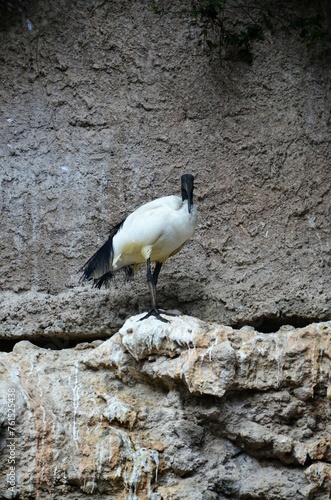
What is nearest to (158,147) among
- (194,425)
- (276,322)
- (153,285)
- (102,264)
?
(102,264)

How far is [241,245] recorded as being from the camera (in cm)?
460

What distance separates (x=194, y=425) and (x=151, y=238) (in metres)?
0.93

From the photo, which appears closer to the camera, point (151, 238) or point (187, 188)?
point (151, 238)

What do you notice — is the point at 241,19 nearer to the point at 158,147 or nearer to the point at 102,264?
the point at 158,147

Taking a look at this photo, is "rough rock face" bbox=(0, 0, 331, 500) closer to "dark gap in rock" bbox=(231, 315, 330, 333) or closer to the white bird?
"dark gap in rock" bbox=(231, 315, 330, 333)

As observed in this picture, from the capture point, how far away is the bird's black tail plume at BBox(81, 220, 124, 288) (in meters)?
4.32

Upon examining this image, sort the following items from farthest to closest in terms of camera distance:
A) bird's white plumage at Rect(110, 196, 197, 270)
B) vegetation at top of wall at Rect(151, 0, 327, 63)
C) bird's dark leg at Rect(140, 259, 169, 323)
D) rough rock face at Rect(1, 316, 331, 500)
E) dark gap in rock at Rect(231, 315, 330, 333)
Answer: vegetation at top of wall at Rect(151, 0, 327, 63) → dark gap in rock at Rect(231, 315, 330, 333) → bird's white plumage at Rect(110, 196, 197, 270) → bird's dark leg at Rect(140, 259, 169, 323) → rough rock face at Rect(1, 316, 331, 500)

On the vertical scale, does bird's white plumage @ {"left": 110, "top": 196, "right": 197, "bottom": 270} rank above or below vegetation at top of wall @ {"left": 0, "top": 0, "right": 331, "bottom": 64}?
below

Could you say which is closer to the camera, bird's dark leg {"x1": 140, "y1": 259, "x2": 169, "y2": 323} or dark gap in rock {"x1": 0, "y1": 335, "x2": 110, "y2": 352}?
bird's dark leg {"x1": 140, "y1": 259, "x2": 169, "y2": 323}

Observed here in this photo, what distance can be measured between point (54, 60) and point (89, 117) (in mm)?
413

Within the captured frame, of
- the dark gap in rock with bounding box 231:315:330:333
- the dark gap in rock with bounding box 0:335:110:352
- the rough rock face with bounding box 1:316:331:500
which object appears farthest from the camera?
the dark gap in rock with bounding box 0:335:110:352

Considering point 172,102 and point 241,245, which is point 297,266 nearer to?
→ point 241,245

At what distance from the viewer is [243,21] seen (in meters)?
4.88

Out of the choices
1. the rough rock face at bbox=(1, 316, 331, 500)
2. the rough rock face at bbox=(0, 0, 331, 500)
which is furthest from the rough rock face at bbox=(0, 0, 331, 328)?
the rough rock face at bbox=(1, 316, 331, 500)
